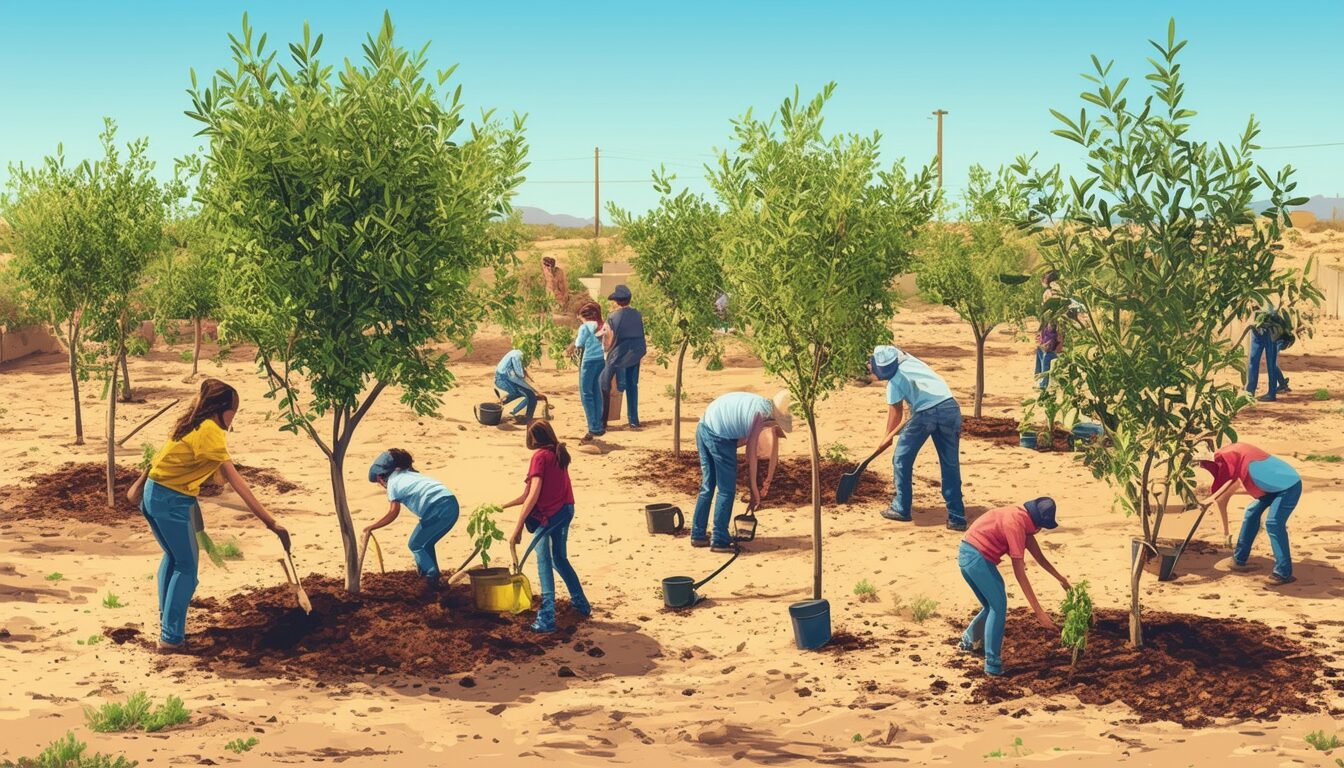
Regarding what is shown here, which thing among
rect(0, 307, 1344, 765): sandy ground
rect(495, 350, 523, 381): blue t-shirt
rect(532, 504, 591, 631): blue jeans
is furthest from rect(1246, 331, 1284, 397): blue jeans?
rect(532, 504, 591, 631): blue jeans

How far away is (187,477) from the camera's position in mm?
9320

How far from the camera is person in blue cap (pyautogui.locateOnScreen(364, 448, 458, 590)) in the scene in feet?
35.4

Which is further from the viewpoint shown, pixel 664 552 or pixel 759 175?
pixel 664 552

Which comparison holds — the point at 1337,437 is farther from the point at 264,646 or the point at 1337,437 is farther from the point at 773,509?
the point at 264,646

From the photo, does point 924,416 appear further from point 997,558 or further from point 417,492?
point 417,492

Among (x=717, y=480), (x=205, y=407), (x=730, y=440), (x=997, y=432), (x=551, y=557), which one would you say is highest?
(x=205, y=407)

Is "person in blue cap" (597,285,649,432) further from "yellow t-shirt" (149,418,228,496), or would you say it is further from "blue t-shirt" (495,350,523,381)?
"yellow t-shirt" (149,418,228,496)

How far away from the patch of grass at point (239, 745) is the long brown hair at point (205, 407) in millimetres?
2521

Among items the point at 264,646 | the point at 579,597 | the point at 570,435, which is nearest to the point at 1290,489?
the point at 579,597

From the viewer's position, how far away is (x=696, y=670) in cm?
957

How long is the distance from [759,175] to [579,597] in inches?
143

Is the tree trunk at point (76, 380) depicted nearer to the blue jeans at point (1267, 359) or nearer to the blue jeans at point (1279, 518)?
the blue jeans at point (1279, 518)

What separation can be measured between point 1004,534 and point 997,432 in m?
9.71

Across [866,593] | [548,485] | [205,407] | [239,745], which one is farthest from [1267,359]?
[239,745]
